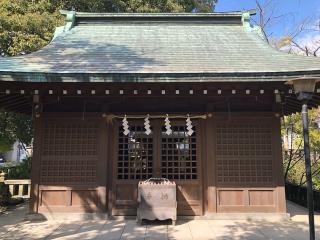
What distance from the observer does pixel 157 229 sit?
24.5ft

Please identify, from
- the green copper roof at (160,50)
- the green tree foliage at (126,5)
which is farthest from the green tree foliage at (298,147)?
the green tree foliage at (126,5)

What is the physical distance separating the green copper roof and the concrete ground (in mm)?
3378

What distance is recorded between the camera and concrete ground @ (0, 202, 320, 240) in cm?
688

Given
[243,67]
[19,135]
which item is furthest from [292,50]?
[19,135]

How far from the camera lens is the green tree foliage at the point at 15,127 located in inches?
551

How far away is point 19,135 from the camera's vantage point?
47.7 ft

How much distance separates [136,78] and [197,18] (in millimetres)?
5909

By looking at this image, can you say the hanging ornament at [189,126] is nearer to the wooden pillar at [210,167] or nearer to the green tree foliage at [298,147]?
the wooden pillar at [210,167]

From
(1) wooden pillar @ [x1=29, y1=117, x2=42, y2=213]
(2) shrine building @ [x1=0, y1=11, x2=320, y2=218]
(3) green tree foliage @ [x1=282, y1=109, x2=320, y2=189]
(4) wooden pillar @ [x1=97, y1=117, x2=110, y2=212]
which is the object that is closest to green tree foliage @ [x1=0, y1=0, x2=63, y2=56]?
(2) shrine building @ [x1=0, y1=11, x2=320, y2=218]

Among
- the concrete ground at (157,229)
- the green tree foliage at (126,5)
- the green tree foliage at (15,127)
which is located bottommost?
the concrete ground at (157,229)

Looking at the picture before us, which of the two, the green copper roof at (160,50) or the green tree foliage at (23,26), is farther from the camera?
the green tree foliage at (23,26)

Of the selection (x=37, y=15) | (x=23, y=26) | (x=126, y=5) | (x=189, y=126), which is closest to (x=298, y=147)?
(x=189, y=126)

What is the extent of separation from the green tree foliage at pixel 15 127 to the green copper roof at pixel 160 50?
16.1 ft

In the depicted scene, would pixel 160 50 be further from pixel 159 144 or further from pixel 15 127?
pixel 15 127
